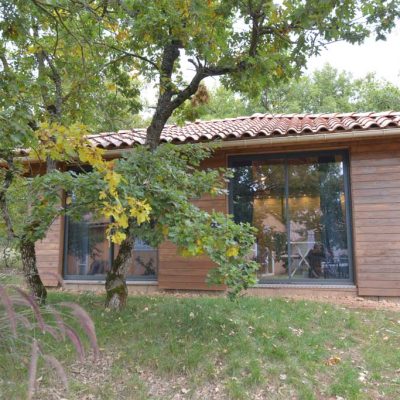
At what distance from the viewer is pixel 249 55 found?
19.3 ft

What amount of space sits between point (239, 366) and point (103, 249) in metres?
5.26

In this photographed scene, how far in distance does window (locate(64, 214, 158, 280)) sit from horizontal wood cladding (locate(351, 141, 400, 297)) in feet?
13.1

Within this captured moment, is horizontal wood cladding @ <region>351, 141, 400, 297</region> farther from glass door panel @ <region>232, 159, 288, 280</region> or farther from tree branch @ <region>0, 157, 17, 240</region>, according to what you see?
tree branch @ <region>0, 157, 17, 240</region>

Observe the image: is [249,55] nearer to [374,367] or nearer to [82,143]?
[82,143]

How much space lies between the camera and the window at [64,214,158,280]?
8758 mm

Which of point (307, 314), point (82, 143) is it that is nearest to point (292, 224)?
point (307, 314)

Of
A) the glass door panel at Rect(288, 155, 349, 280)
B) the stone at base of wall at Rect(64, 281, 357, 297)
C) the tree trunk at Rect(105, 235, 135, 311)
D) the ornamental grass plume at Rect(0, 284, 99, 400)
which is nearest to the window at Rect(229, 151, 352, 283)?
the glass door panel at Rect(288, 155, 349, 280)

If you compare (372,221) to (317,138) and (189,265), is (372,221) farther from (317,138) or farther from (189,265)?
(189,265)

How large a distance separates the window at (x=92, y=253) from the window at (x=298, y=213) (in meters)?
2.14

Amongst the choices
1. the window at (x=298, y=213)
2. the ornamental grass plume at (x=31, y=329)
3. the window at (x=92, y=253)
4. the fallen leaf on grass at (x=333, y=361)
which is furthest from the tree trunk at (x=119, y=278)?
the ornamental grass plume at (x=31, y=329)

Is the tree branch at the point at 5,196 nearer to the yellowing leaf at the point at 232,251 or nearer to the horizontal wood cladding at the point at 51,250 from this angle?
the yellowing leaf at the point at 232,251

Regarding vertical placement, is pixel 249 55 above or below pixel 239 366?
above

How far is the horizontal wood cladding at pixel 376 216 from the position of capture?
286 inches

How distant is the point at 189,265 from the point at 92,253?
7.51 feet
